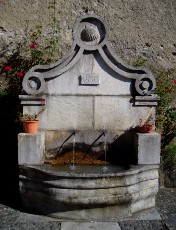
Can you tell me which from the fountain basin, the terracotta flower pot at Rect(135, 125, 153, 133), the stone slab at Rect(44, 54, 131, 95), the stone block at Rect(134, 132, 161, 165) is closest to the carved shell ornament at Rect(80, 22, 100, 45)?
the stone slab at Rect(44, 54, 131, 95)

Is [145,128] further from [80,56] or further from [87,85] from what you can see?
[80,56]

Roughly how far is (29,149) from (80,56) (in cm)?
154

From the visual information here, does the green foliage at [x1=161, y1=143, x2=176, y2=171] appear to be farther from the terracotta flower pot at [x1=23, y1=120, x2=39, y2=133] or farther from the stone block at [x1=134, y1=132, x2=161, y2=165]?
the terracotta flower pot at [x1=23, y1=120, x2=39, y2=133]

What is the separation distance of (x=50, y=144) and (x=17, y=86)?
1651 millimetres

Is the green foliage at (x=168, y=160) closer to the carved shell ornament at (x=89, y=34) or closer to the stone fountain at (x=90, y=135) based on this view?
the stone fountain at (x=90, y=135)

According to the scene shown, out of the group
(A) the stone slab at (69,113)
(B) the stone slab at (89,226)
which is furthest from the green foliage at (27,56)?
(B) the stone slab at (89,226)

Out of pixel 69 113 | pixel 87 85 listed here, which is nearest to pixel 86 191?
pixel 69 113

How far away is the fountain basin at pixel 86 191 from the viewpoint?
4.47m

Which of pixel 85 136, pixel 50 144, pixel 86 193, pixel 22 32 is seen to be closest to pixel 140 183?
pixel 86 193

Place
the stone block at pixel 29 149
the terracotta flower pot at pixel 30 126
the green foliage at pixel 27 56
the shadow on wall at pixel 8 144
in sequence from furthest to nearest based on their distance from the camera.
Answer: the green foliage at pixel 27 56, the shadow on wall at pixel 8 144, the terracotta flower pot at pixel 30 126, the stone block at pixel 29 149

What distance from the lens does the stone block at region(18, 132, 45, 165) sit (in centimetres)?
484

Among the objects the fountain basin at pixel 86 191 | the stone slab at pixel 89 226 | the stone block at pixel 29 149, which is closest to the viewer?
the stone slab at pixel 89 226

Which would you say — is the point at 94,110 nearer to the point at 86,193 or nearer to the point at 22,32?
the point at 86,193

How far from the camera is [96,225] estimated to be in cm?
445
